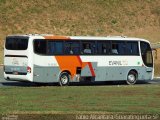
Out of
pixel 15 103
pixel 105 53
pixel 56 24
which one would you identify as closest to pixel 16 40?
pixel 105 53

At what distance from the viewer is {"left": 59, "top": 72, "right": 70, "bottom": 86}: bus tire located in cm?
3356

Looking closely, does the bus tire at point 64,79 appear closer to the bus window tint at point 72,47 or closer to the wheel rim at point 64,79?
the wheel rim at point 64,79

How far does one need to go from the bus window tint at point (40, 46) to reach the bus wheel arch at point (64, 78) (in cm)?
177

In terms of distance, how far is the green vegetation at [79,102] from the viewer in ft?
61.3

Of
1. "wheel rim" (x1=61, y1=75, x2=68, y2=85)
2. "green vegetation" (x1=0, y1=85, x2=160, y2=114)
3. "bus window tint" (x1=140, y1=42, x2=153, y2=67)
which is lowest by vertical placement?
"green vegetation" (x1=0, y1=85, x2=160, y2=114)

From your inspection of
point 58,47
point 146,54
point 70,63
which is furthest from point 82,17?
point 58,47

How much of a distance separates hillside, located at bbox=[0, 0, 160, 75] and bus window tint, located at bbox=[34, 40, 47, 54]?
31.4m

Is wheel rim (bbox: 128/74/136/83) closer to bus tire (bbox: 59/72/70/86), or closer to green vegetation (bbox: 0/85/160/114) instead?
bus tire (bbox: 59/72/70/86)

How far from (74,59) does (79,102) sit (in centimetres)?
1249

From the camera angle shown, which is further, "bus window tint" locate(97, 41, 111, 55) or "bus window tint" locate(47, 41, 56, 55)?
"bus window tint" locate(97, 41, 111, 55)

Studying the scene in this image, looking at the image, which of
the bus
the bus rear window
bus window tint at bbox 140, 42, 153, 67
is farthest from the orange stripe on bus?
bus window tint at bbox 140, 42, 153, 67

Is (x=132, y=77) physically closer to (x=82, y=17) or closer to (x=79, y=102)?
(x=79, y=102)

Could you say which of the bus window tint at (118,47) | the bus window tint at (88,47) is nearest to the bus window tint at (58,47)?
the bus window tint at (88,47)

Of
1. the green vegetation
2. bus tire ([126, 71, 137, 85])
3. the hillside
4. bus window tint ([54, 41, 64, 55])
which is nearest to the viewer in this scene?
the green vegetation
